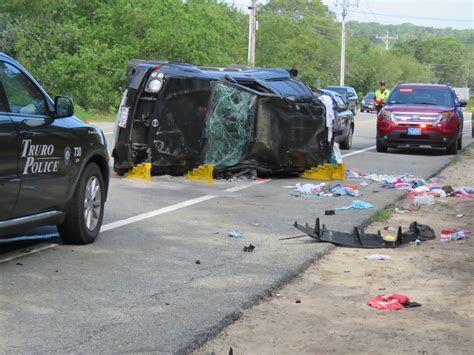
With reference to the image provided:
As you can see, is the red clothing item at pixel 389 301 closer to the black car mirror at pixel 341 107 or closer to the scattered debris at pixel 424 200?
the scattered debris at pixel 424 200

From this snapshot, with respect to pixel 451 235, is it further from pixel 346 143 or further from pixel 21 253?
pixel 346 143

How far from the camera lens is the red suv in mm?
21391

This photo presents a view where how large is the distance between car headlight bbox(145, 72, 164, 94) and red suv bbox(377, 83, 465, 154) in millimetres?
9540

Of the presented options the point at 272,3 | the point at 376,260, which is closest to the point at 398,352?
the point at 376,260

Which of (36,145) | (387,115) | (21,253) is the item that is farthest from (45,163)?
(387,115)

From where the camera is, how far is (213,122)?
14.2m

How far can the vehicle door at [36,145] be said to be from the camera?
7125 mm

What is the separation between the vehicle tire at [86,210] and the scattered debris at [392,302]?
292 centimetres

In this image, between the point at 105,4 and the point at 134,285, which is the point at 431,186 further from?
the point at 105,4

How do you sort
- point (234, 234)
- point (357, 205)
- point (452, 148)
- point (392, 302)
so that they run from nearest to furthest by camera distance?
1. point (392, 302)
2. point (234, 234)
3. point (357, 205)
4. point (452, 148)

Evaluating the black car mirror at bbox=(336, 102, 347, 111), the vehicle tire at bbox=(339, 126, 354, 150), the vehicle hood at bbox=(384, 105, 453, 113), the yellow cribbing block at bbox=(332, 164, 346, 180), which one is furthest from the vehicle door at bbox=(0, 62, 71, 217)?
the vehicle tire at bbox=(339, 126, 354, 150)

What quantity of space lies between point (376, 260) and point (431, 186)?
6.38 m

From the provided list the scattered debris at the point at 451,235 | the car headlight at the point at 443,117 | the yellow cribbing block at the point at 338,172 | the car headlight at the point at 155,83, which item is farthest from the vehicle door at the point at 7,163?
the car headlight at the point at 443,117

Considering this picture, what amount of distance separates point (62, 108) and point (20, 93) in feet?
1.40
